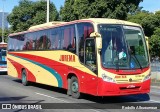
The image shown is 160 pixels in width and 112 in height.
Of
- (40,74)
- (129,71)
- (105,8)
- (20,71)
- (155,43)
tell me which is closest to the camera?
(129,71)

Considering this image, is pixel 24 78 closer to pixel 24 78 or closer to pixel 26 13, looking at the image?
pixel 24 78

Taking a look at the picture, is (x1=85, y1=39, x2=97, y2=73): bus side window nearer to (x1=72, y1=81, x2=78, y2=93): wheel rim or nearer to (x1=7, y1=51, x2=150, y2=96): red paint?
(x1=7, y1=51, x2=150, y2=96): red paint

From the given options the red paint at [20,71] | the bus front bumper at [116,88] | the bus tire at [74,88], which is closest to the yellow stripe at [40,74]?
the red paint at [20,71]

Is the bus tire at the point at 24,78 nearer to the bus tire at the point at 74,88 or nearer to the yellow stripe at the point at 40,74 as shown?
the yellow stripe at the point at 40,74

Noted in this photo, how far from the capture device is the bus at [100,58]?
1316 centimetres

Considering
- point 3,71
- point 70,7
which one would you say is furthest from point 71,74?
point 70,7

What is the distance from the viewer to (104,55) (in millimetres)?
13250

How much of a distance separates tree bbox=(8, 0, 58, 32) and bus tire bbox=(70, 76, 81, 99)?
36404 millimetres

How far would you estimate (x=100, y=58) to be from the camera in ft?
43.3

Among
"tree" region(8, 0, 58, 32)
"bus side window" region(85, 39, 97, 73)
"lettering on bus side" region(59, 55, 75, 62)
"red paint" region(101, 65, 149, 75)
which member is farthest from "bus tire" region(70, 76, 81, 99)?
"tree" region(8, 0, 58, 32)

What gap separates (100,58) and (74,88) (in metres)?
2.50

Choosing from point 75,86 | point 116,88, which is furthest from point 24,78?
point 116,88

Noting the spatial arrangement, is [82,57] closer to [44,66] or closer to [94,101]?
[94,101]

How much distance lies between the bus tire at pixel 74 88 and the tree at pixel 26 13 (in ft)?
119
